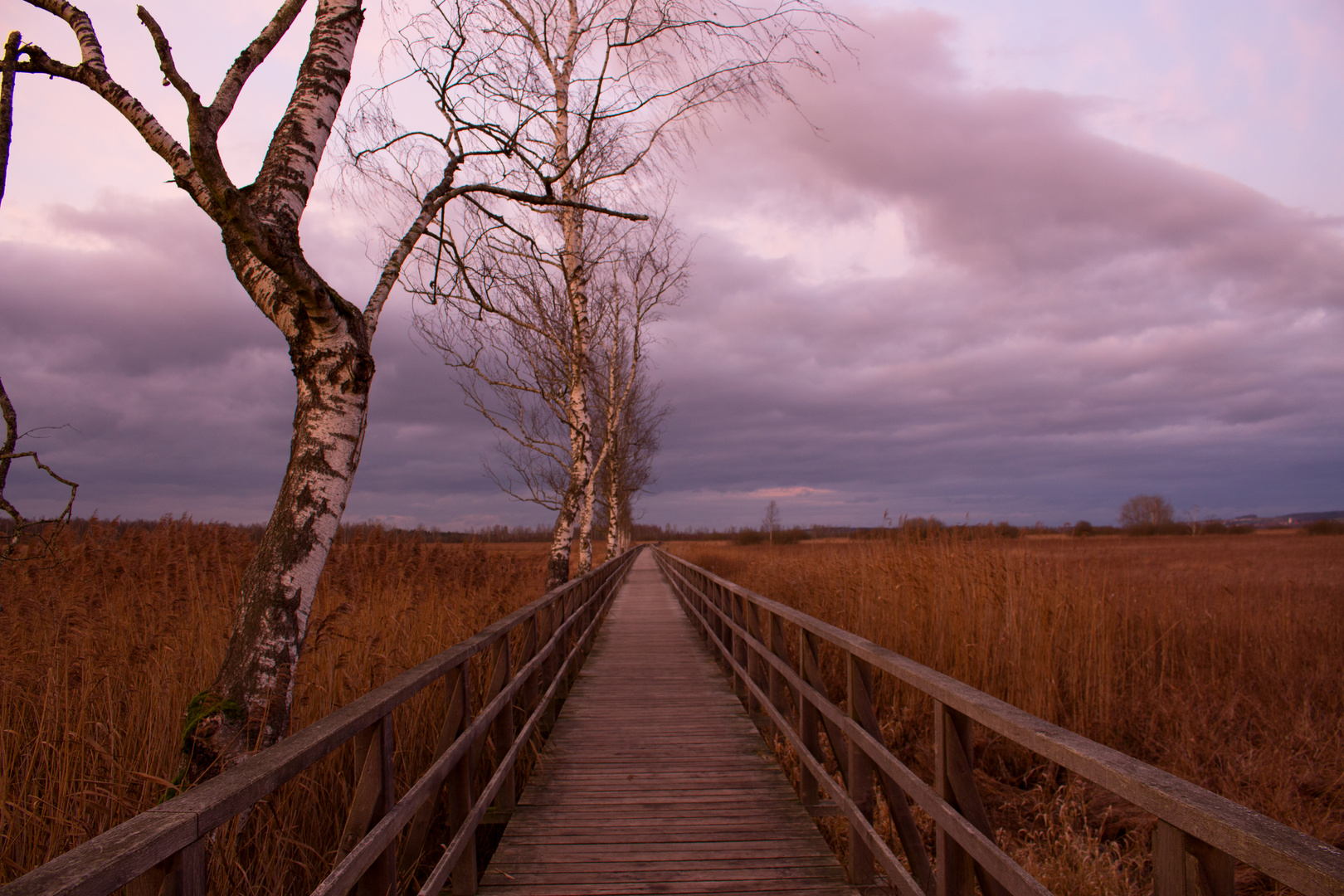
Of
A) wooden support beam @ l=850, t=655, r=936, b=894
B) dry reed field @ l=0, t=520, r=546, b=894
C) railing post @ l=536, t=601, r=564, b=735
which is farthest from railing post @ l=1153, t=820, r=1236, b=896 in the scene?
railing post @ l=536, t=601, r=564, b=735

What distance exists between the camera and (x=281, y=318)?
3.49 m

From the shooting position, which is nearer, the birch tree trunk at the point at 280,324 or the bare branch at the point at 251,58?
the birch tree trunk at the point at 280,324

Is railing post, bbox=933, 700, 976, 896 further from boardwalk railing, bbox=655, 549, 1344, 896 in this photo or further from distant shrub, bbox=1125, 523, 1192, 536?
distant shrub, bbox=1125, 523, 1192, 536

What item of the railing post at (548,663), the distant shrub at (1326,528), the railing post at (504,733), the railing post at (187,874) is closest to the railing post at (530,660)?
the railing post at (548,663)

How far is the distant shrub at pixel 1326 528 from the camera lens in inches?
1858

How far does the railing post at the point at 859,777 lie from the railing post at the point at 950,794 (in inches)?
31.9

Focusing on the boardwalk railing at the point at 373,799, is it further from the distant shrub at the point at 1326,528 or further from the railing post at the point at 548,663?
the distant shrub at the point at 1326,528

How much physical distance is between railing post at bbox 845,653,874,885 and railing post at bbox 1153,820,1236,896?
5.72 ft

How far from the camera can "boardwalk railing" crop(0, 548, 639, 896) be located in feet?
3.60

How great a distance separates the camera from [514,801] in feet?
13.1

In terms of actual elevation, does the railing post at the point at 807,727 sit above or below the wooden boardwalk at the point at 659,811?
above

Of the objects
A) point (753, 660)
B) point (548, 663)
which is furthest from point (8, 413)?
point (753, 660)

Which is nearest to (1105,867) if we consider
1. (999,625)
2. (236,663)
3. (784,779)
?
(784,779)

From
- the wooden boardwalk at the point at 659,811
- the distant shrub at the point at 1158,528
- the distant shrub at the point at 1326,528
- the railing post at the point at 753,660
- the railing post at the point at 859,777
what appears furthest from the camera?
the distant shrub at the point at 1158,528
